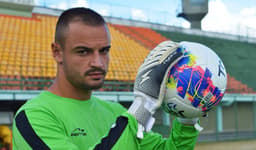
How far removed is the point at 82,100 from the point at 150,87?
19.2 inches

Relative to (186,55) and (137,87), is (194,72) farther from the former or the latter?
(137,87)

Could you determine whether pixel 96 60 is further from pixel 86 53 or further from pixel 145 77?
pixel 145 77

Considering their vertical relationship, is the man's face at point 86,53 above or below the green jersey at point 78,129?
above

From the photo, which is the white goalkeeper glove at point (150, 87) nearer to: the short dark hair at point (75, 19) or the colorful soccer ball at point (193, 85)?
the colorful soccer ball at point (193, 85)

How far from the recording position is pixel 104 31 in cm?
161

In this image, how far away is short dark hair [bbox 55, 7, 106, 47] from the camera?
158 centimetres

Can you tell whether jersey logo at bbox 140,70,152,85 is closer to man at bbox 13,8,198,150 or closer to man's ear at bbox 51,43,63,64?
man at bbox 13,8,198,150

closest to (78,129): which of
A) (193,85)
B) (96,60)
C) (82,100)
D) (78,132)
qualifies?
(78,132)

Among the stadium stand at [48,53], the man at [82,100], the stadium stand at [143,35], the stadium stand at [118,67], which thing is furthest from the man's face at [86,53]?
the stadium stand at [143,35]

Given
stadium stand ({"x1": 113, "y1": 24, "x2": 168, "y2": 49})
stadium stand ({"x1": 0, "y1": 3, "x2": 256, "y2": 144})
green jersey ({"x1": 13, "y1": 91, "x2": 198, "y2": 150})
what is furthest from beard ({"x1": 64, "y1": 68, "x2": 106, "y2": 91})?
stadium stand ({"x1": 113, "y1": 24, "x2": 168, "y2": 49})

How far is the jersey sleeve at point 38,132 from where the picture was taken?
1.40 metres

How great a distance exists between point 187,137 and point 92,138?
0.58 m

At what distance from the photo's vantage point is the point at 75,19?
5.20 feet

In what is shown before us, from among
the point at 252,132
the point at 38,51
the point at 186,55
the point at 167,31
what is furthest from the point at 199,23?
the point at 186,55
